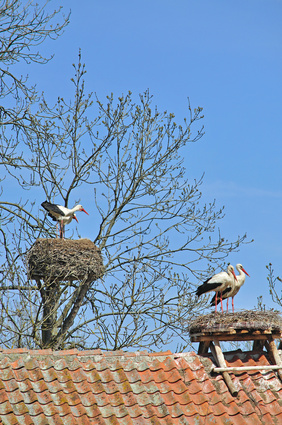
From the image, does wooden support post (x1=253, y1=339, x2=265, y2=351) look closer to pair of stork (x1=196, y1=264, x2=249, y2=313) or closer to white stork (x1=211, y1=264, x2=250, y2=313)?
pair of stork (x1=196, y1=264, x2=249, y2=313)

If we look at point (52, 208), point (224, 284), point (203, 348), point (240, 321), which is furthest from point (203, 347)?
point (52, 208)

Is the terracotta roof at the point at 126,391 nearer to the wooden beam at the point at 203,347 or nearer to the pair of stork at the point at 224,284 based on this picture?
the wooden beam at the point at 203,347

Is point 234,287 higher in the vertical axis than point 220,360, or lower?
higher

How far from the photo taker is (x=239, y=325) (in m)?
10.2

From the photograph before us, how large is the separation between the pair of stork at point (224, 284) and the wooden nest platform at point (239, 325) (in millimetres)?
1514

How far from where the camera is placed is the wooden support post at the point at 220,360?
9.84 m

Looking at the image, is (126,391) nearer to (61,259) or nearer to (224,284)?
(224,284)

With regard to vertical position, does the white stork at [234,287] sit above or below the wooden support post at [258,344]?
above

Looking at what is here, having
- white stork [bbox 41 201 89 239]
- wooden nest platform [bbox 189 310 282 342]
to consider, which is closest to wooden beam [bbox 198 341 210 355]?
wooden nest platform [bbox 189 310 282 342]

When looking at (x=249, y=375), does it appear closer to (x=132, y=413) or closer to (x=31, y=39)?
(x=132, y=413)

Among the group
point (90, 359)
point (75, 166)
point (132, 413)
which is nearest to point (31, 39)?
point (75, 166)

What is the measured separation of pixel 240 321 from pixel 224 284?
1.95 metres

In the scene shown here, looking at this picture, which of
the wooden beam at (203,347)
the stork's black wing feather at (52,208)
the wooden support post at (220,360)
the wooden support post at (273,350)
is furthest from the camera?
the stork's black wing feather at (52,208)

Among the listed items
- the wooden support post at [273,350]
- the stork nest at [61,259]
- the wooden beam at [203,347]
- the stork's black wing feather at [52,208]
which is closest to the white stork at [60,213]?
the stork's black wing feather at [52,208]
